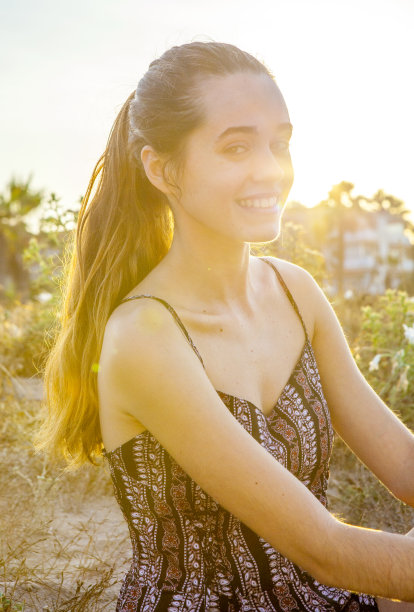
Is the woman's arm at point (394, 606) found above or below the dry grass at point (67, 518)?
above

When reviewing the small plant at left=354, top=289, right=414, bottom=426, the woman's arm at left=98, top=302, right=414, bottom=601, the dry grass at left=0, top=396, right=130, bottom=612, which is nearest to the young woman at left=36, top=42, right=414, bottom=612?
the woman's arm at left=98, top=302, right=414, bottom=601

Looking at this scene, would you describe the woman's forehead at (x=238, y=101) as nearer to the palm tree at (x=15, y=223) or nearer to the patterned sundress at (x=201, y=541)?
the patterned sundress at (x=201, y=541)

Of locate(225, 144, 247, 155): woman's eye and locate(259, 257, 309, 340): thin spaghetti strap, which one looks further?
locate(259, 257, 309, 340): thin spaghetti strap

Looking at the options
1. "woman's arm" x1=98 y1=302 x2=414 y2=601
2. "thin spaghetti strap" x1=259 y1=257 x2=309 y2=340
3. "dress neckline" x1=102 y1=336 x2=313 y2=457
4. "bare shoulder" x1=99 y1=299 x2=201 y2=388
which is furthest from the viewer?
"thin spaghetti strap" x1=259 y1=257 x2=309 y2=340

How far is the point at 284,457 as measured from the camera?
5.75ft

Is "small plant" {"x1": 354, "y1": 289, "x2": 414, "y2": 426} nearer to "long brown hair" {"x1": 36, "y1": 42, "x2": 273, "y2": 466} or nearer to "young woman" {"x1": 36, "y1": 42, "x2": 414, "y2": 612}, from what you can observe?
"young woman" {"x1": 36, "y1": 42, "x2": 414, "y2": 612}

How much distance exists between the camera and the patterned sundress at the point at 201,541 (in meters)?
1.70

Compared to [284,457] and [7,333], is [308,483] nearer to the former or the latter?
[284,457]

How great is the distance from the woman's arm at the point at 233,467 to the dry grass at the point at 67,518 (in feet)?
3.03

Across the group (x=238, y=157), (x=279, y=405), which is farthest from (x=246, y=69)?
(x=279, y=405)

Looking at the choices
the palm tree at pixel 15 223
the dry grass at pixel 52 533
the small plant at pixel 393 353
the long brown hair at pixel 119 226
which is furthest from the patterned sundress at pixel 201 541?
the palm tree at pixel 15 223

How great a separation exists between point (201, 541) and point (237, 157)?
3.26 feet

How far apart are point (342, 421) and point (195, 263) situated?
0.66m

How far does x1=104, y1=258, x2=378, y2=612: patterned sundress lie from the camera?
5.59 feet
